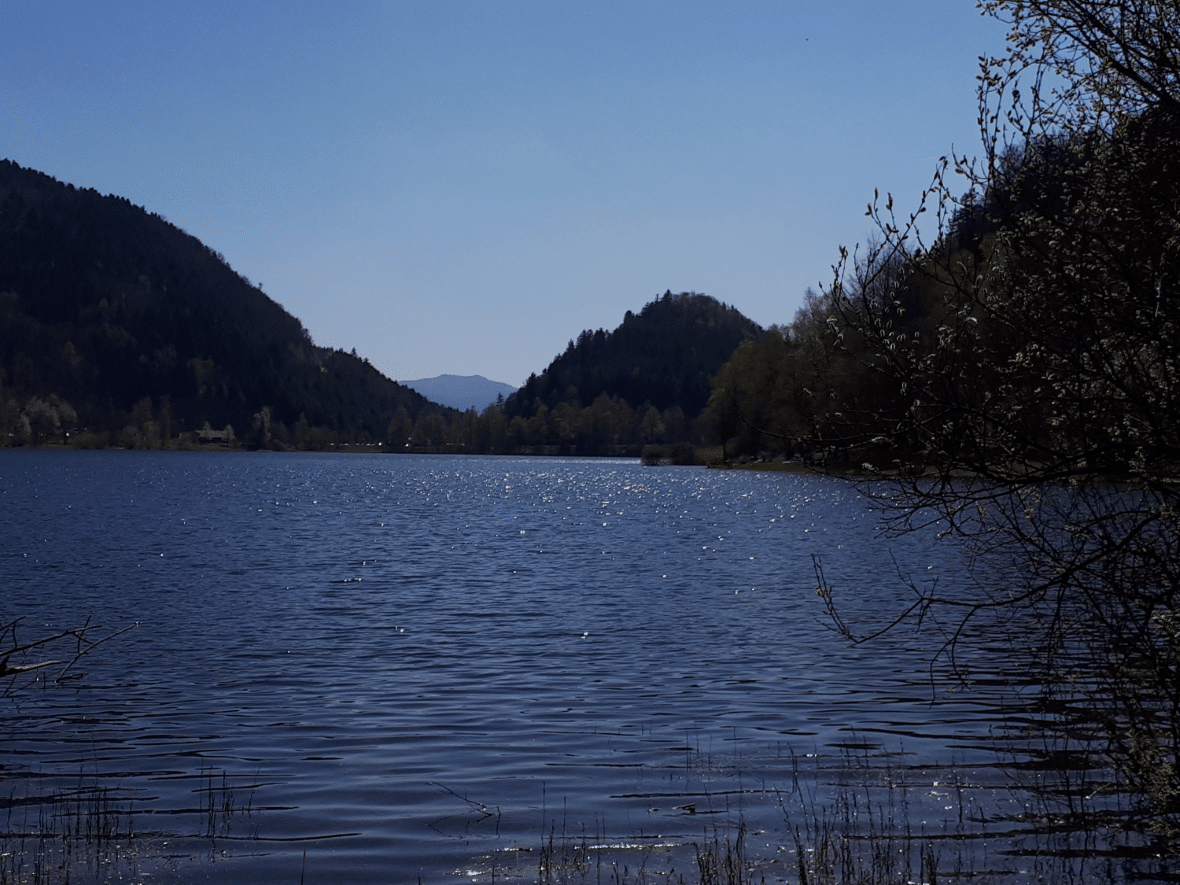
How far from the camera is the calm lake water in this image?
11.8 metres

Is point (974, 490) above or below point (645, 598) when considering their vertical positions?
above

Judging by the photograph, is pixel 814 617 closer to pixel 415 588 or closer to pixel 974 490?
pixel 415 588

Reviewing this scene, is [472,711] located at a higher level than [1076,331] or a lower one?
lower

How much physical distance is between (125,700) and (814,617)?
59.3 feet

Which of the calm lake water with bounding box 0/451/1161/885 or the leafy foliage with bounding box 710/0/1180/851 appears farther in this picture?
the calm lake water with bounding box 0/451/1161/885

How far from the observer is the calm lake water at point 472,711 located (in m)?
11.8

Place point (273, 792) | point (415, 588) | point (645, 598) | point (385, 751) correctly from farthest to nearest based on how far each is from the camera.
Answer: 1. point (415, 588)
2. point (645, 598)
3. point (385, 751)
4. point (273, 792)

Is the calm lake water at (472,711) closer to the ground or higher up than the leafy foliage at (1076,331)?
closer to the ground

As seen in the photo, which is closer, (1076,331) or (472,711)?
(1076,331)

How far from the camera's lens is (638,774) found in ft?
46.4

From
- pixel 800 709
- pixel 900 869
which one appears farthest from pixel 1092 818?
pixel 800 709

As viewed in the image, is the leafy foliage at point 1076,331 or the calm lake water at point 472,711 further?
the calm lake water at point 472,711

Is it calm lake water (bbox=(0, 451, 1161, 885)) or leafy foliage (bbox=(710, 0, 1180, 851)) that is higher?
leafy foliage (bbox=(710, 0, 1180, 851))

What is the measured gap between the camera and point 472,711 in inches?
720
